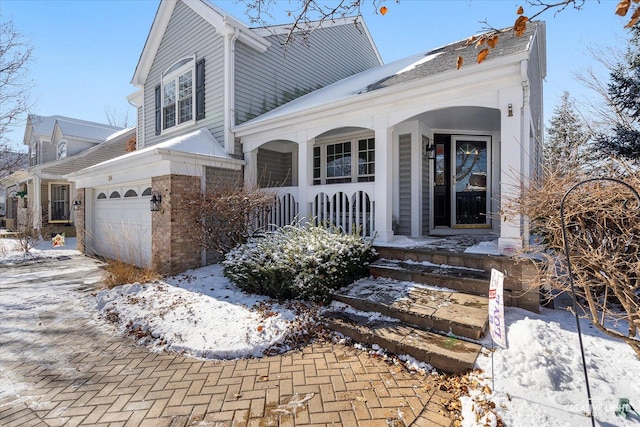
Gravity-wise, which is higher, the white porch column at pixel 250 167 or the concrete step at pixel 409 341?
the white porch column at pixel 250 167

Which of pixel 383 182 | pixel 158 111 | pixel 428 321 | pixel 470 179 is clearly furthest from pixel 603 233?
pixel 158 111

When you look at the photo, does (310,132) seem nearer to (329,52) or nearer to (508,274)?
(508,274)

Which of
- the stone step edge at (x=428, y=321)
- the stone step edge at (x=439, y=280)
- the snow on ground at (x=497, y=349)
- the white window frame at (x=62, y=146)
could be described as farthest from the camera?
the white window frame at (x=62, y=146)

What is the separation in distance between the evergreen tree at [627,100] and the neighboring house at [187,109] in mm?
8344

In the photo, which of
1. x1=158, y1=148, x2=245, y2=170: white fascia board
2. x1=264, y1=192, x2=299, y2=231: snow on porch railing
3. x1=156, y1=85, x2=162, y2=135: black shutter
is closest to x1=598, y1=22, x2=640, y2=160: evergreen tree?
x1=264, y1=192, x2=299, y2=231: snow on porch railing

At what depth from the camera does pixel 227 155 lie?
330 inches

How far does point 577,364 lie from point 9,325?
23.4 feet

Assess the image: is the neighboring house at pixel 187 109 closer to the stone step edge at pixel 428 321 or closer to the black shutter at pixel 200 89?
the black shutter at pixel 200 89

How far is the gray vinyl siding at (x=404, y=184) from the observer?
7.73 metres

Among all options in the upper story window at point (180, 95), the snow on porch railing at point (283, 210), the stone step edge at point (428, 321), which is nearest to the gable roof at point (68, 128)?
the upper story window at point (180, 95)

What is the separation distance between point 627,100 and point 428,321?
8914mm

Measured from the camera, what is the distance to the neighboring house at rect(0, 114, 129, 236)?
16.3 metres

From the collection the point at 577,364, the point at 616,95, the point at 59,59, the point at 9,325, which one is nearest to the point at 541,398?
the point at 577,364

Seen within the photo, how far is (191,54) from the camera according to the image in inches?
387
